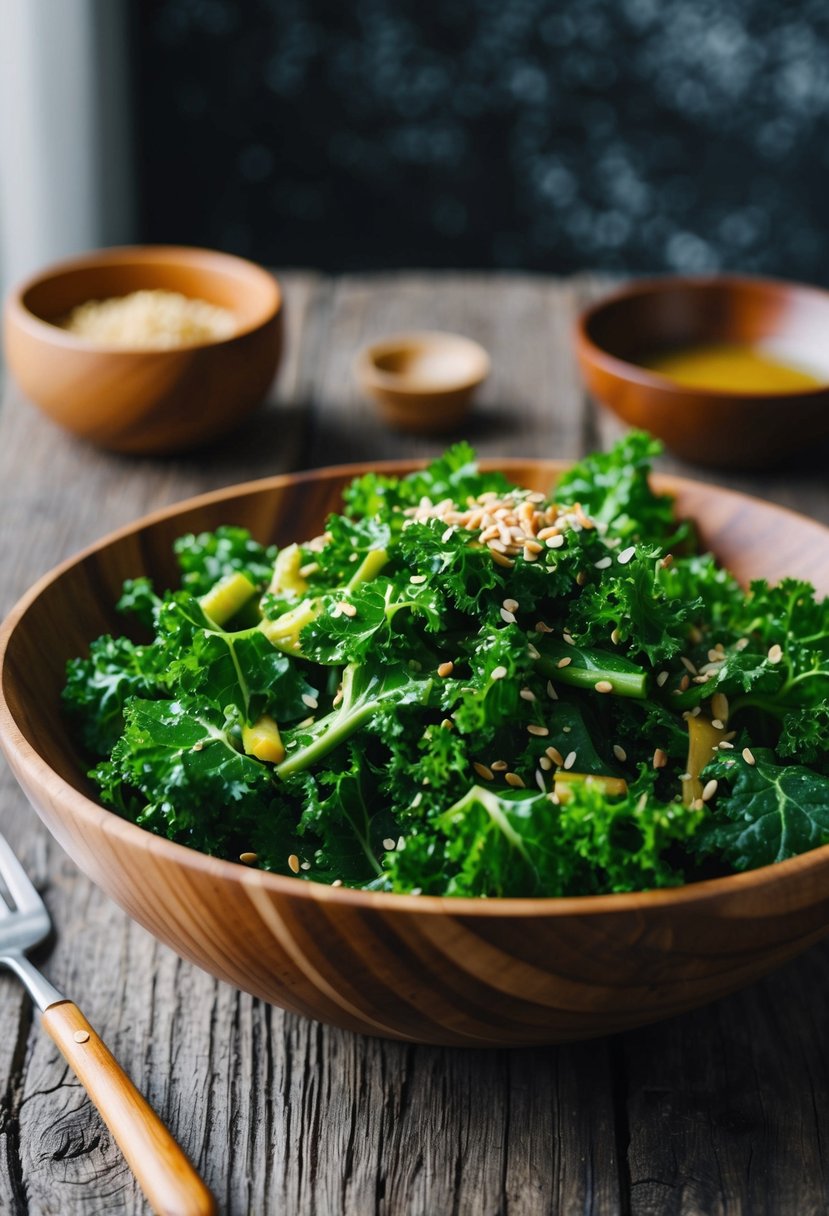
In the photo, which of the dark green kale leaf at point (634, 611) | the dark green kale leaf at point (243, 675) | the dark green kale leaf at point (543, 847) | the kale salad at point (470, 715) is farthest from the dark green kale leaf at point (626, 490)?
the dark green kale leaf at point (543, 847)

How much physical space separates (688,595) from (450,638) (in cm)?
45

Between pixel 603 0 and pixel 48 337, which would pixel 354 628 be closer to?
pixel 48 337

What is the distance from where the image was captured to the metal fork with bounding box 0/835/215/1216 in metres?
1.16

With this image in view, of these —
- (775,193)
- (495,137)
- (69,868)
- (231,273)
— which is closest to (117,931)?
(69,868)

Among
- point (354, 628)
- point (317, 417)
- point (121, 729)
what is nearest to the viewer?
point (354, 628)

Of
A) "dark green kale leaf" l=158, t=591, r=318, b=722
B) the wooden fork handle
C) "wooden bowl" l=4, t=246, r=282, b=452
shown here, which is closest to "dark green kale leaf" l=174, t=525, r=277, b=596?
"dark green kale leaf" l=158, t=591, r=318, b=722

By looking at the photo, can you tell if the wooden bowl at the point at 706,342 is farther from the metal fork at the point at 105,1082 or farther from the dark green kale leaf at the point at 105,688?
the metal fork at the point at 105,1082

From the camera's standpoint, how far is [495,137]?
5062mm

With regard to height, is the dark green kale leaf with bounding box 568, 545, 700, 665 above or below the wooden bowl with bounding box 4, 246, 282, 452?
above

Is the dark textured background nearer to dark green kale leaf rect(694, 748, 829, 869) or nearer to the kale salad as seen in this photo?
the kale salad

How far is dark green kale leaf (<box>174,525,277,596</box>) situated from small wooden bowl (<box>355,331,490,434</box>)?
111 centimetres

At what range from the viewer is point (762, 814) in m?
1.30

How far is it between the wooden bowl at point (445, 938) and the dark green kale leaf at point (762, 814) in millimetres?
95

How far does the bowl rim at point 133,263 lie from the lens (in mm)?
2574
